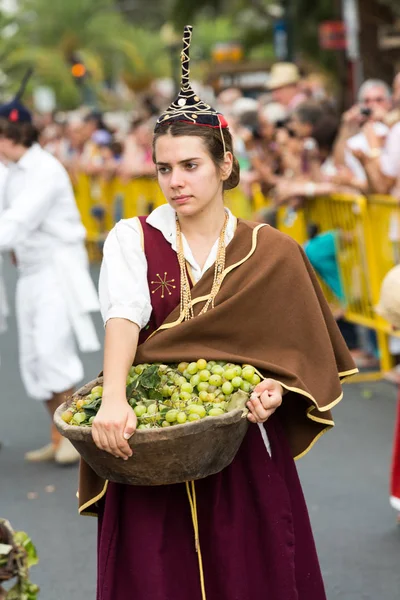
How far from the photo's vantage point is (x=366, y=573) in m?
5.60

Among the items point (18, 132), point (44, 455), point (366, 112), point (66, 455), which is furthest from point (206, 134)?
point (366, 112)

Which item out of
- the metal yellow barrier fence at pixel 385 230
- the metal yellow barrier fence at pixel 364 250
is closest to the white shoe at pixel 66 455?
the metal yellow barrier fence at pixel 364 250

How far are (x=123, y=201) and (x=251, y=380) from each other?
46.6 feet

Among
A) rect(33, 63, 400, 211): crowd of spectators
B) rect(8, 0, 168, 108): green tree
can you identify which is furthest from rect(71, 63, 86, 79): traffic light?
rect(8, 0, 168, 108): green tree

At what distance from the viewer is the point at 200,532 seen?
387 centimetres

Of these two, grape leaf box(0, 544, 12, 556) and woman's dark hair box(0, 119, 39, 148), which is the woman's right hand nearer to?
grape leaf box(0, 544, 12, 556)

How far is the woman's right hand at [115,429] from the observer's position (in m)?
3.44

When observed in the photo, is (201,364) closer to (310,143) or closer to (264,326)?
(264,326)

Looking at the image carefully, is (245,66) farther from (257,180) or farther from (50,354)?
(50,354)

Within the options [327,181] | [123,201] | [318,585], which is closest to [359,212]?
[327,181]

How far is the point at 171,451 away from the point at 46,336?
4.23 m

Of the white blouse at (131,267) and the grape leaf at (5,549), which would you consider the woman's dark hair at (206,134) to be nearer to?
the white blouse at (131,267)

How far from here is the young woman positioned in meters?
3.79

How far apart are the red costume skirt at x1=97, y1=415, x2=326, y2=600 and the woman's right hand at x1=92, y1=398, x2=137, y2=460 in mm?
419
